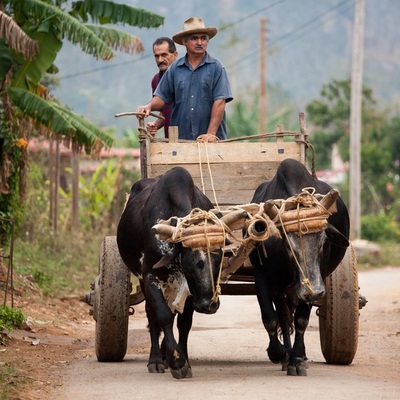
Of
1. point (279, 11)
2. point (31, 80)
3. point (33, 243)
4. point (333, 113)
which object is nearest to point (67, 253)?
point (33, 243)

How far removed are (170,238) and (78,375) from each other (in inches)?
64.6

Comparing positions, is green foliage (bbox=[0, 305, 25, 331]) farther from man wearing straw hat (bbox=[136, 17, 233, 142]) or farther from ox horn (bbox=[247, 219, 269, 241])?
ox horn (bbox=[247, 219, 269, 241])

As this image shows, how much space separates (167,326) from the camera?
845 cm

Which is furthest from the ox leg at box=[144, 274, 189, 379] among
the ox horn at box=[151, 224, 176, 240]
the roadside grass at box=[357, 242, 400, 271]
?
the roadside grass at box=[357, 242, 400, 271]

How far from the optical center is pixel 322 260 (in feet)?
28.1

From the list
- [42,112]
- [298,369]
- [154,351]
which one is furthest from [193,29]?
[42,112]

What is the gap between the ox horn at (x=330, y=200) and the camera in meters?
8.25

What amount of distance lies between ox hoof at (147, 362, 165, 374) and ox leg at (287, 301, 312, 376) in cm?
110

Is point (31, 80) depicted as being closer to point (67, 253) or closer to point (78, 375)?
point (67, 253)

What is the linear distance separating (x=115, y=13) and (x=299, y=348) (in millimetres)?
8783

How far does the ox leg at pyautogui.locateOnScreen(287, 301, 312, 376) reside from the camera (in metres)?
8.49

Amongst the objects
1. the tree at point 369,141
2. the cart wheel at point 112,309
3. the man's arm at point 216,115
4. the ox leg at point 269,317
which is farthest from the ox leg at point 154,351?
the tree at point 369,141

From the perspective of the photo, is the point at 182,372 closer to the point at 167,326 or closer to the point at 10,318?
the point at 167,326

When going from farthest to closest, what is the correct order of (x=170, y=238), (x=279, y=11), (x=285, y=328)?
(x=279, y=11), (x=285, y=328), (x=170, y=238)
